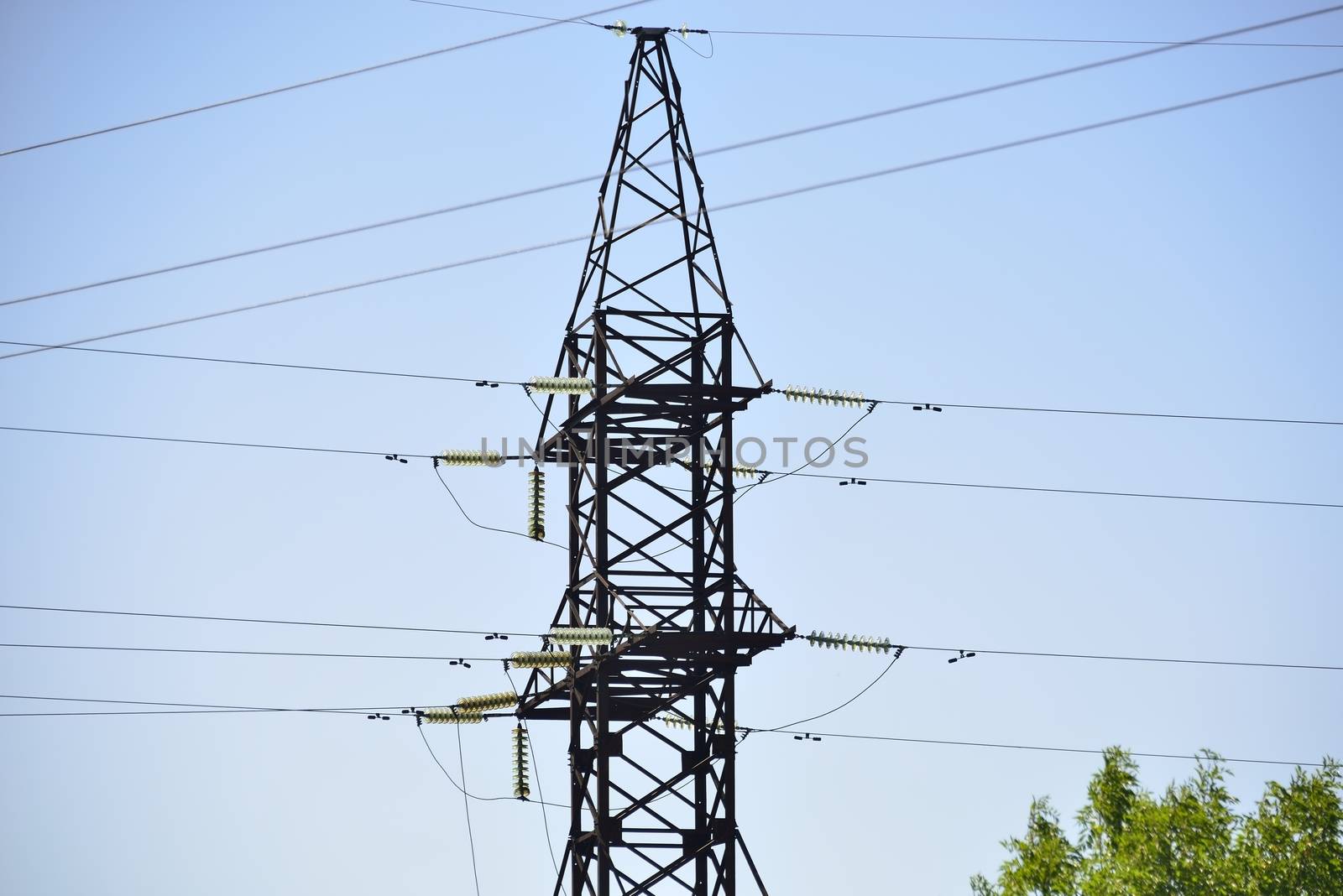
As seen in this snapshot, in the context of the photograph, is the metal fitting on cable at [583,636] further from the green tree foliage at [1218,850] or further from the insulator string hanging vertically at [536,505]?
the green tree foliage at [1218,850]

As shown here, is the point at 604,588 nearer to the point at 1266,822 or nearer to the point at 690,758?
the point at 690,758

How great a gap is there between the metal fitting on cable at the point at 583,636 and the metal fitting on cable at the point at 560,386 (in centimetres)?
437

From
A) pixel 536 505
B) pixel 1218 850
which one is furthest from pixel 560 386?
pixel 1218 850

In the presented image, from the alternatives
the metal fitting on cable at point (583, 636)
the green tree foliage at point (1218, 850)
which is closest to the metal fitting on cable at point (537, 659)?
the metal fitting on cable at point (583, 636)

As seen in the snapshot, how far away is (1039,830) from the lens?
59.5 meters

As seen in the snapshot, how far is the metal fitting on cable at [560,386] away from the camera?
111 feet

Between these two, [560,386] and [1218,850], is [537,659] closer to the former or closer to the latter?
[560,386]

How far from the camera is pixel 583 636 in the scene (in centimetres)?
3241

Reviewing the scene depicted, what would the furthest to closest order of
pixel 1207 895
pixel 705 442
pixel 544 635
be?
pixel 1207 895 → pixel 705 442 → pixel 544 635

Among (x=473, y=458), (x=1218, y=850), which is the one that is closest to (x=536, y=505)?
(x=473, y=458)

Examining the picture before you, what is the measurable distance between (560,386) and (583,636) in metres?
4.70

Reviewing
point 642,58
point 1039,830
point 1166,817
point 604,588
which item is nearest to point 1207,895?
point 1166,817

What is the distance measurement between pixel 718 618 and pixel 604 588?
2.11 meters

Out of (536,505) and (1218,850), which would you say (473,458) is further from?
(1218,850)
